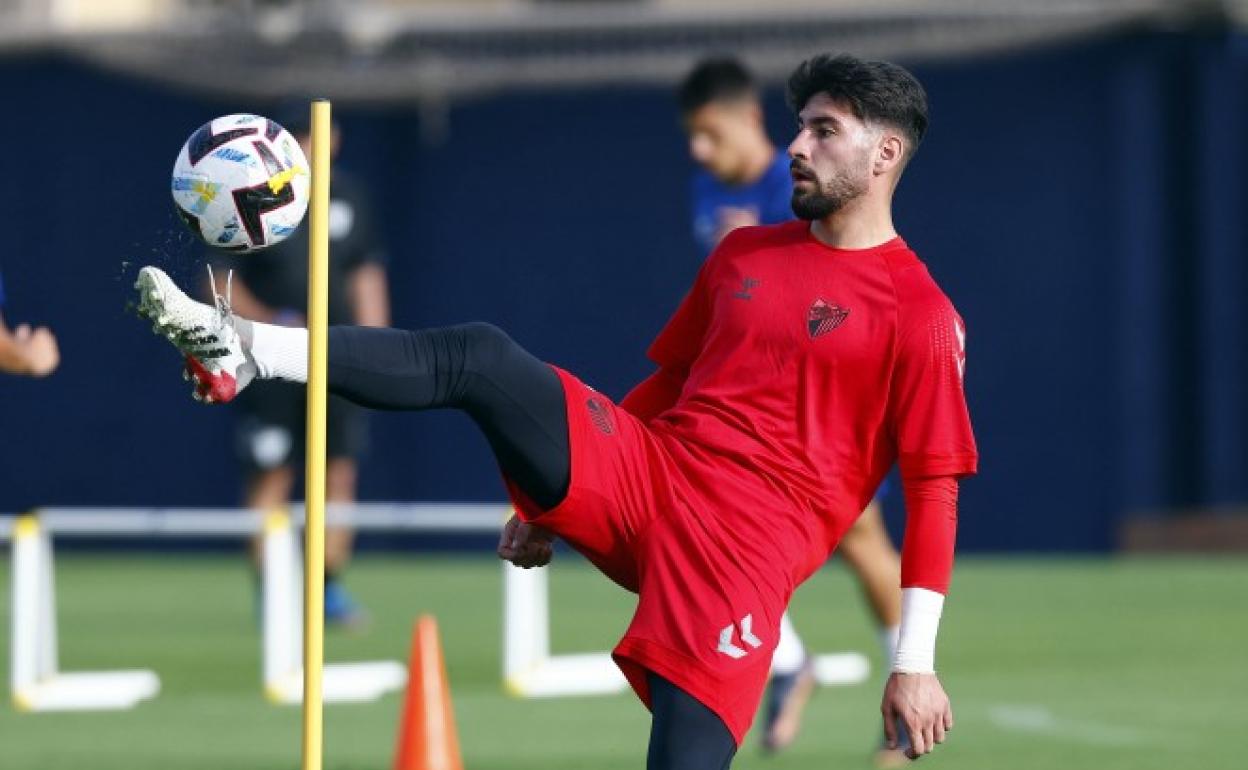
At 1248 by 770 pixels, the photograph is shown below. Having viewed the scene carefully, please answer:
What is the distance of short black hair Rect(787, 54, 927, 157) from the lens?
5504 millimetres

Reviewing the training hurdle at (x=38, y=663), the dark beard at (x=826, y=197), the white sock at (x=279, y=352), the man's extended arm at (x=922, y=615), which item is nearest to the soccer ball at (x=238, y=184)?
the white sock at (x=279, y=352)

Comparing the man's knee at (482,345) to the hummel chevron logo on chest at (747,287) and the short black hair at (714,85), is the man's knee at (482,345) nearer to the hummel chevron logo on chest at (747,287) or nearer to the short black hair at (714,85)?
the hummel chevron logo on chest at (747,287)

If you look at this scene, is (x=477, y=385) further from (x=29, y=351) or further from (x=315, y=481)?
(x=29, y=351)

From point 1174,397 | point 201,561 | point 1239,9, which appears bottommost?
point 201,561

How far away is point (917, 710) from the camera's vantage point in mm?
5113

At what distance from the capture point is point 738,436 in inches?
218

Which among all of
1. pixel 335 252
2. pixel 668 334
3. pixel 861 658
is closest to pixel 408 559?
pixel 335 252

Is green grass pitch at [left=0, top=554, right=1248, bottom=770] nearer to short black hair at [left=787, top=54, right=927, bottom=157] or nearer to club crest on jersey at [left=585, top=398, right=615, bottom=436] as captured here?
club crest on jersey at [left=585, top=398, right=615, bottom=436]

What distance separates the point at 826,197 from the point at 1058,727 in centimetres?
325

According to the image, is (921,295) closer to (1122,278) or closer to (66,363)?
(1122,278)

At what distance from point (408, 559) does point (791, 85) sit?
490 inches

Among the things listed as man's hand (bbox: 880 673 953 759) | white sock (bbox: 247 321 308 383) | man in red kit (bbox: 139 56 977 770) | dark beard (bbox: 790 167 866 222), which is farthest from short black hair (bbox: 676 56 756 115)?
white sock (bbox: 247 321 308 383)

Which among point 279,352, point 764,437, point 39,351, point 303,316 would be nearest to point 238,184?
point 279,352

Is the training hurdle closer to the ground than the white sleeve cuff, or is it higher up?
closer to the ground
